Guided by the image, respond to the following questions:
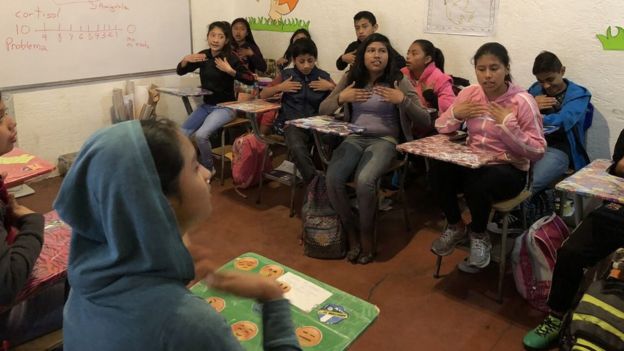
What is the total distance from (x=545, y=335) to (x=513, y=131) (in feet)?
3.07

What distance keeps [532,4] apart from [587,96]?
763mm

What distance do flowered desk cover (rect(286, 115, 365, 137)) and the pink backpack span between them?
3.52ft

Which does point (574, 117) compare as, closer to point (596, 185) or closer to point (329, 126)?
point (596, 185)

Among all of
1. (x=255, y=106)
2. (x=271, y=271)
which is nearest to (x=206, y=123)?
(x=255, y=106)

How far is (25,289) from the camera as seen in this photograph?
148cm

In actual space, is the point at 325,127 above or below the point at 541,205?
above

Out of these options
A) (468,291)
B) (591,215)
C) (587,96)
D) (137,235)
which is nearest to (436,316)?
(468,291)

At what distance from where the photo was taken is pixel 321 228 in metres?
3.01

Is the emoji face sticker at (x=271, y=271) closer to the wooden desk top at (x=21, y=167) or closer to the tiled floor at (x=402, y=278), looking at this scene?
the tiled floor at (x=402, y=278)

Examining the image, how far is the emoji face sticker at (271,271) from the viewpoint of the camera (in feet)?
5.18

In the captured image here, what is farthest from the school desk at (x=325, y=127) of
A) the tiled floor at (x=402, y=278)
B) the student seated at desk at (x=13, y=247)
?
the student seated at desk at (x=13, y=247)

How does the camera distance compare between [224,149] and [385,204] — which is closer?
[385,204]

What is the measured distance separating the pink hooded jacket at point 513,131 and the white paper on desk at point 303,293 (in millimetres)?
1390

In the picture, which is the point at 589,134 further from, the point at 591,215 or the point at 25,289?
the point at 25,289
